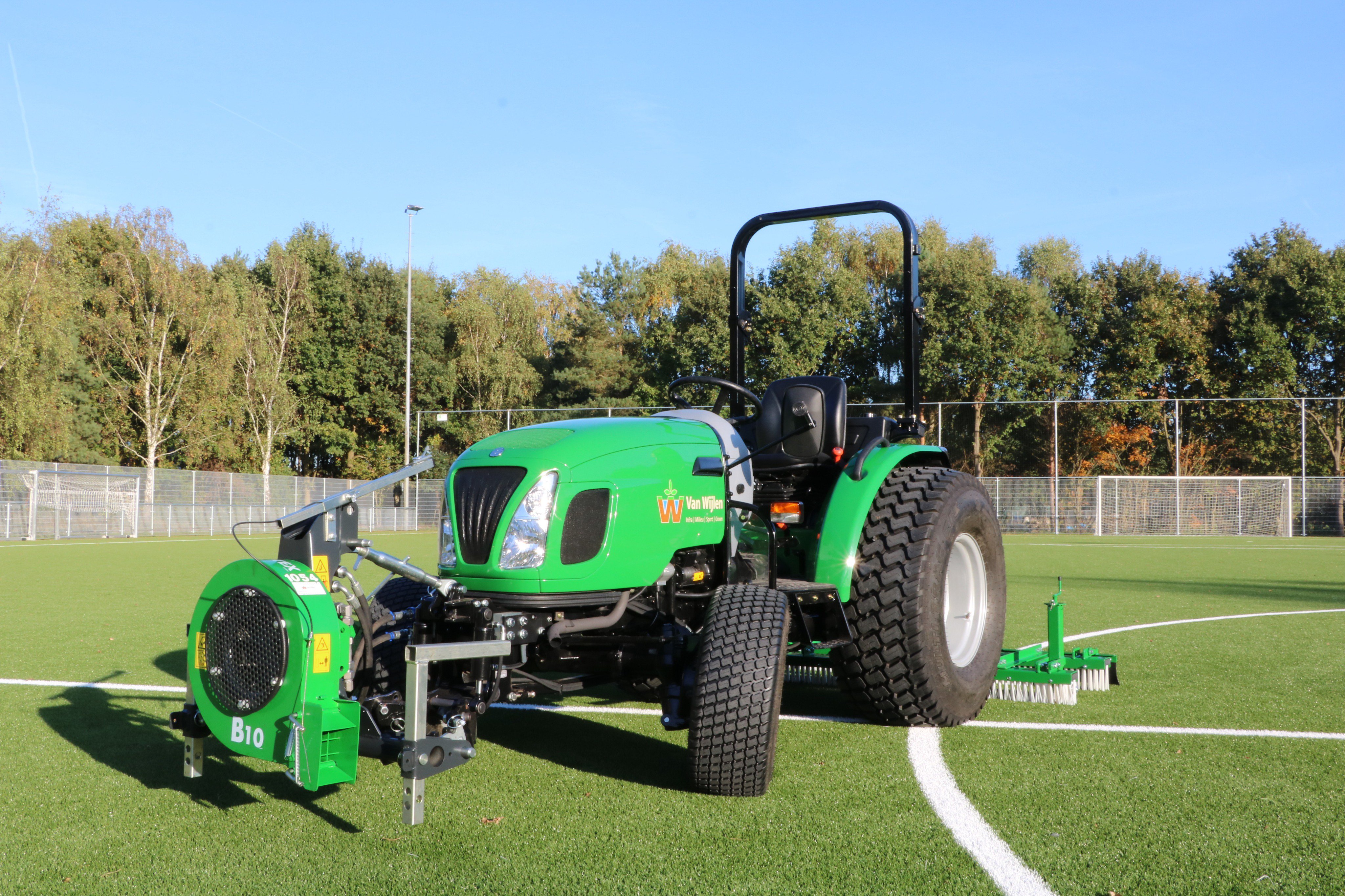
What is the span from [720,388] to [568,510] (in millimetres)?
1891

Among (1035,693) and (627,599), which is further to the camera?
(1035,693)

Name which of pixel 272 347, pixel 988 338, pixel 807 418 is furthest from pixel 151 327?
pixel 807 418

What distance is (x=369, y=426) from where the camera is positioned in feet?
157

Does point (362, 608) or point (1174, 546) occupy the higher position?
point (362, 608)

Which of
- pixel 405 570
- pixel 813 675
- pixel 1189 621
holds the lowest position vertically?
pixel 1189 621

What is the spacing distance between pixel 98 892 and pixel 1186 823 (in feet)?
10.7

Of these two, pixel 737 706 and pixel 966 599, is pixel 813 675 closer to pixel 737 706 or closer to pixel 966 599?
pixel 966 599

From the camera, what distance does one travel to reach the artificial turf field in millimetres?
2945

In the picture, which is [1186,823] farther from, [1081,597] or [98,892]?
[1081,597]

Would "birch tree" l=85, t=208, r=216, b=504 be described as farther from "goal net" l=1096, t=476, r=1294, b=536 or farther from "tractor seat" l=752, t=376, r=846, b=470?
"tractor seat" l=752, t=376, r=846, b=470

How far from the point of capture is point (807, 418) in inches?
174

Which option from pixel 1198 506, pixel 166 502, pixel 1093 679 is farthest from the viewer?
pixel 1198 506

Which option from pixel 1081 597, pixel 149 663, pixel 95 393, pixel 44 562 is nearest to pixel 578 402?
pixel 95 393

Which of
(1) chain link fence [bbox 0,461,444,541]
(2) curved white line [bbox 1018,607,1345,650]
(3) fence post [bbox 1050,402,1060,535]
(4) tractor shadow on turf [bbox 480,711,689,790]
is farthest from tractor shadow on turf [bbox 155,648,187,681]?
(3) fence post [bbox 1050,402,1060,535]
